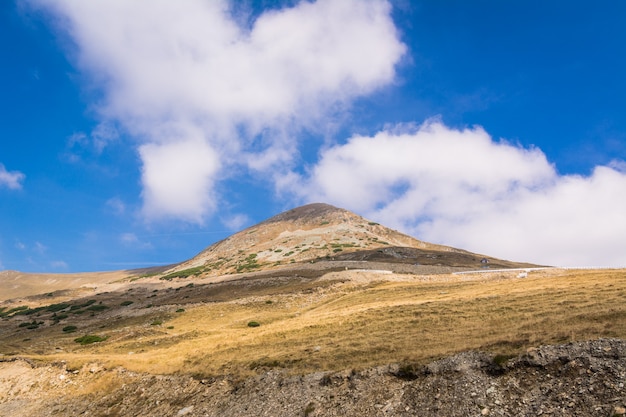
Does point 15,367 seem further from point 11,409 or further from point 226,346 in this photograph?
point 226,346

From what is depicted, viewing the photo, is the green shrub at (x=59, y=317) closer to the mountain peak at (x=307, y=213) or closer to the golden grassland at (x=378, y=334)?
the golden grassland at (x=378, y=334)

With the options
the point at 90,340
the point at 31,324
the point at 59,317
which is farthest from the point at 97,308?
the point at 90,340

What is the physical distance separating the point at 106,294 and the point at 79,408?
9337 cm

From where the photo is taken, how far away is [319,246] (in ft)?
422

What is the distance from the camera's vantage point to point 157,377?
27719 mm

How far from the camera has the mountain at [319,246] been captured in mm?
108500

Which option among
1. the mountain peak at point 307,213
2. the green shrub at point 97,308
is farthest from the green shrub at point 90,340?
the mountain peak at point 307,213

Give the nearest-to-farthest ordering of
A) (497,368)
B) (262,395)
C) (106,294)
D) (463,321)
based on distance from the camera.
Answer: (497,368), (262,395), (463,321), (106,294)

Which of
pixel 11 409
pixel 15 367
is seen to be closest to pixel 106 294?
pixel 15 367

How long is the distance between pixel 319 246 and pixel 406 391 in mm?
111285

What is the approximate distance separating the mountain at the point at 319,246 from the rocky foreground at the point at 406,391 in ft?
255

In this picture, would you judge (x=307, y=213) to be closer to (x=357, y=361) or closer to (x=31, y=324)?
(x=31, y=324)

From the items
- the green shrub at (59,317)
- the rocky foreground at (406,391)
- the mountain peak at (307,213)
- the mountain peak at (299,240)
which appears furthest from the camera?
the mountain peak at (307,213)

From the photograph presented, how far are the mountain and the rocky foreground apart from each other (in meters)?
77.8
